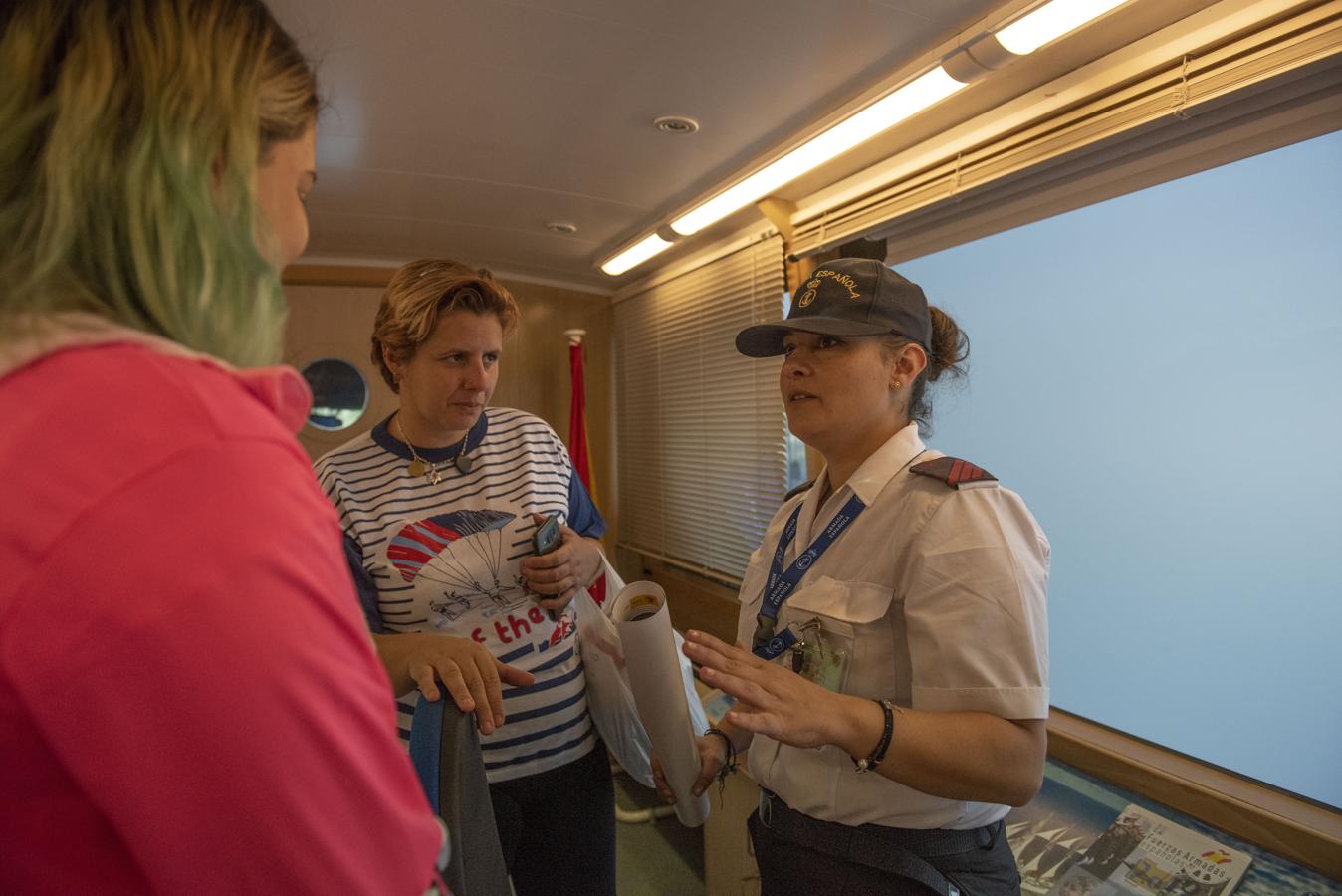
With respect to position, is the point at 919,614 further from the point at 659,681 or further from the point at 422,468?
the point at 422,468

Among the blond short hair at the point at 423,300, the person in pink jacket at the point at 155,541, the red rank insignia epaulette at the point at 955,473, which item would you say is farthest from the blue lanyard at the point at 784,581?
the person in pink jacket at the point at 155,541

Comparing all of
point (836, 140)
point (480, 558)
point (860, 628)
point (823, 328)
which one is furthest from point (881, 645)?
point (836, 140)

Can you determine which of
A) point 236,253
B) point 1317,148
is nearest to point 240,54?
point 236,253

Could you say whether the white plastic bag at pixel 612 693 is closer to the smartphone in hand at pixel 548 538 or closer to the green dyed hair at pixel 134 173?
the smartphone in hand at pixel 548 538

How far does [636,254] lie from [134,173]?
145 inches

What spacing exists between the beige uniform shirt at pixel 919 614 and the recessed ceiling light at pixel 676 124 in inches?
62.4

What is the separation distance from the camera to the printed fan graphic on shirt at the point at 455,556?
1440 millimetres

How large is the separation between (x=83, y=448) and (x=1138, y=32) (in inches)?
92.2

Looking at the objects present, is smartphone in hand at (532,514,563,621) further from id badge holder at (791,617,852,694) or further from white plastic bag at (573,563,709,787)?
id badge holder at (791,617,852,694)

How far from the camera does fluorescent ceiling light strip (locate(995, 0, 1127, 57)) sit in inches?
61.8

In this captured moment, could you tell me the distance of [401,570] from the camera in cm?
Result: 143

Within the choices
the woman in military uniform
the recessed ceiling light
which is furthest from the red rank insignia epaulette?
the recessed ceiling light

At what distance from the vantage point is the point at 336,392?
15.3ft

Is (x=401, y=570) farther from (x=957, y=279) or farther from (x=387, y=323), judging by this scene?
(x=957, y=279)
